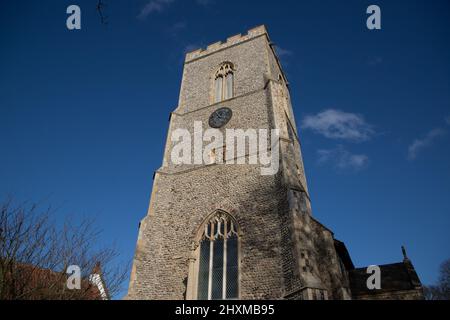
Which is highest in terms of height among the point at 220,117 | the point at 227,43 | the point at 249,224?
the point at 227,43

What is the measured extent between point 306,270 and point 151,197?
7209 mm

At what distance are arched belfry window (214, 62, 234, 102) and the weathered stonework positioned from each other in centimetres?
108

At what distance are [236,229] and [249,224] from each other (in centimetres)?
52

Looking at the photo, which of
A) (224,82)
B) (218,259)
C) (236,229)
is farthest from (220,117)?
(218,259)

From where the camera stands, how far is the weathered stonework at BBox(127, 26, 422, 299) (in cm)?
991

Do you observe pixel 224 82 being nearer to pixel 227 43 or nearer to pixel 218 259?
pixel 227 43

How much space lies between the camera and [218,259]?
445 inches

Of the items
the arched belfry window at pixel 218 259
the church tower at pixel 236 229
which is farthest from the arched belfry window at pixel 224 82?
the arched belfry window at pixel 218 259

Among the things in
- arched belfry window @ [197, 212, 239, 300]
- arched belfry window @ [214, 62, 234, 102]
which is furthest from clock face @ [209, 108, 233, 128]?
arched belfry window @ [197, 212, 239, 300]

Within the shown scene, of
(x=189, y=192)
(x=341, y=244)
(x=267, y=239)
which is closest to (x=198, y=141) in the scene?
(x=189, y=192)

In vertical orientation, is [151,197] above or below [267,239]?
above

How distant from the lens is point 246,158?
13508mm

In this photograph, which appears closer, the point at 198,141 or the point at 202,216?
the point at 202,216

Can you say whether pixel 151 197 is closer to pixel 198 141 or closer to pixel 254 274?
pixel 198 141
